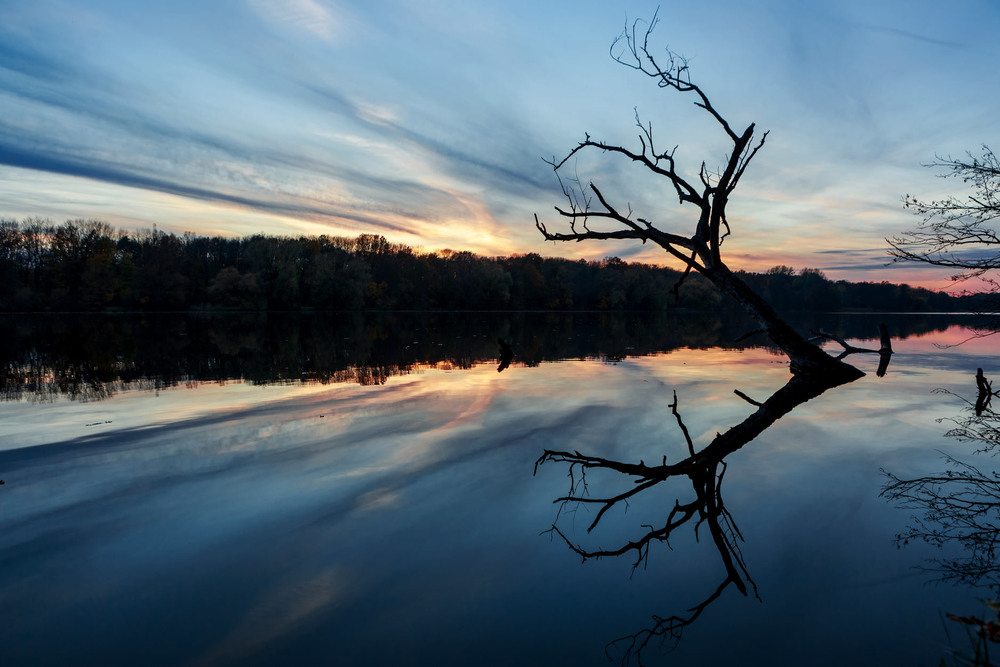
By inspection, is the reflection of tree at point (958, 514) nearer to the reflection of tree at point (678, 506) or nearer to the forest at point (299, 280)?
the reflection of tree at point (678, 506)

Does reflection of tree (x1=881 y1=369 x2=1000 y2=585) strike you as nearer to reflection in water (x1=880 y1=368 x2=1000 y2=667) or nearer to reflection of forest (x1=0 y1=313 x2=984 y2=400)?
reflection in water (x1=880 y1=368 x2=1000 y2=667)

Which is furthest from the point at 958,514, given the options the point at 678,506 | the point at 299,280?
the point at 299,280

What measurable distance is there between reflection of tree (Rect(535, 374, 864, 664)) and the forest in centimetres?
4708

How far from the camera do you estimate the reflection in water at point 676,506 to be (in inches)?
143

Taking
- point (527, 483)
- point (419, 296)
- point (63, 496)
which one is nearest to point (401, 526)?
point (527, 483)

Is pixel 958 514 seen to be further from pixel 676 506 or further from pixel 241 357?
pixel 241 357

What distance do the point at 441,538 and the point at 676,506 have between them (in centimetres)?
240

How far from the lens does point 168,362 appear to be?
17984 millimetres

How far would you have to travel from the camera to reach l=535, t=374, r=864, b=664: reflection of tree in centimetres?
365

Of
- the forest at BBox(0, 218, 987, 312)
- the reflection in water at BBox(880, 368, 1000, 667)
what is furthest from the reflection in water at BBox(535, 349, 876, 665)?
the forest at BBox(0, 218, 987, 312)

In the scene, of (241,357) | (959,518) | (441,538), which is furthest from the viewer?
(241,357)

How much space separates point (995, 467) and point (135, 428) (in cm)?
1209

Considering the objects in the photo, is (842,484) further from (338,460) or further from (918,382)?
(918,382)

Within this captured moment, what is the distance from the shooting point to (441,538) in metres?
4.81
